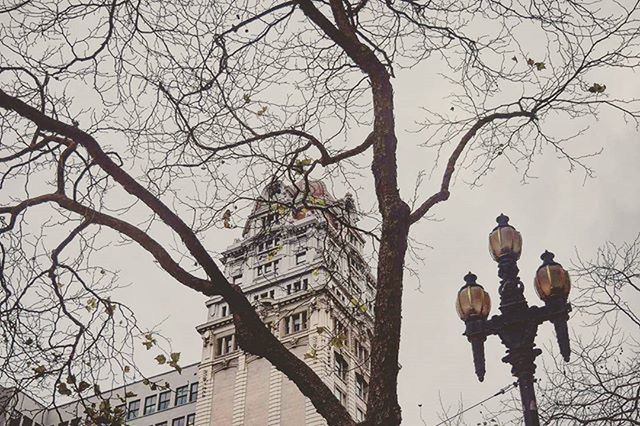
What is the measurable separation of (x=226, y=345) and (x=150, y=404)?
28.4ft

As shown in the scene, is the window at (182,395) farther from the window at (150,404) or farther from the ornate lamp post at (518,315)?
the ornate lamp post at (518,315)

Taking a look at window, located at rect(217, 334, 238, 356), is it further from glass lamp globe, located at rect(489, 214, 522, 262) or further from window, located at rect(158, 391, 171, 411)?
glass lamp globe, located at rect(489, 214, 522, 262)

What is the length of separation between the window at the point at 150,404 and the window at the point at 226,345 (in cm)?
719

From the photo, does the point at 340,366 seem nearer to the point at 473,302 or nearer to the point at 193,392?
the point at 193,392

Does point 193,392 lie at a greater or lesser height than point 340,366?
greater

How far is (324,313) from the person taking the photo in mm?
65250

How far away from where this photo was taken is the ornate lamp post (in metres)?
8.91

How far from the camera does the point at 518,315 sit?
9227 mm

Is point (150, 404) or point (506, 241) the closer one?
point (506, 241)

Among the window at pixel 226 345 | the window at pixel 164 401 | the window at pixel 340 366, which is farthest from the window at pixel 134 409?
the window at pixel 340 366

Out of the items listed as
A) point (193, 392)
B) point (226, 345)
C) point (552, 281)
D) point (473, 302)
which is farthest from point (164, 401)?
point (552, 281)

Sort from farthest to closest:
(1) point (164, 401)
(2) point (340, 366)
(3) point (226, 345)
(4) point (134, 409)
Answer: (3) point (226, 345), (4) point (134, 409), (1) point (164, 401), (2) point (340, 366)

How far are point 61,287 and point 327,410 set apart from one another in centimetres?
391

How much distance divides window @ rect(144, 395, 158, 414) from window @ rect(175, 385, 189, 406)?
2.02 metres
